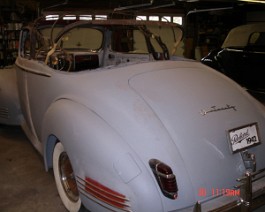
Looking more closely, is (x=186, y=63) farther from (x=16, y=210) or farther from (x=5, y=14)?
(x=5, y=14)

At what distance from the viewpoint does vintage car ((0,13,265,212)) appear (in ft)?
6.02

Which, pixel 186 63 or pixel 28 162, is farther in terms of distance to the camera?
pixel 28 162

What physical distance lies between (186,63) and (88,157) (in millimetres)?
1261

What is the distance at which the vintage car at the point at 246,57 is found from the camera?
664 cm

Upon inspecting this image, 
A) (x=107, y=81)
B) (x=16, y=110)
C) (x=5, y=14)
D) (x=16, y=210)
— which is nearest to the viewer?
(x=107, y=81)

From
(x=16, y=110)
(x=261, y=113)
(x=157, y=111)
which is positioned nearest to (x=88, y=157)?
(x=157, y=111)

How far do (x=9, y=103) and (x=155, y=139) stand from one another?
2.69m

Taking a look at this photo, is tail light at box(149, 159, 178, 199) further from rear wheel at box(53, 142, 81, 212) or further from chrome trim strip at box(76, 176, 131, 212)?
rear wheel at box(53, 142, 81, 212)

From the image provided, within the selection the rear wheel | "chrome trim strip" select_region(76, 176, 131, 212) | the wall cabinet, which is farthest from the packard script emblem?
the wall cabinet

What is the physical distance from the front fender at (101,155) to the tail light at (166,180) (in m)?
0.04

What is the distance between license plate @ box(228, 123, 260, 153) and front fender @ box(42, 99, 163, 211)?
2.15 feet

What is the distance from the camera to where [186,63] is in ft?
8.89
